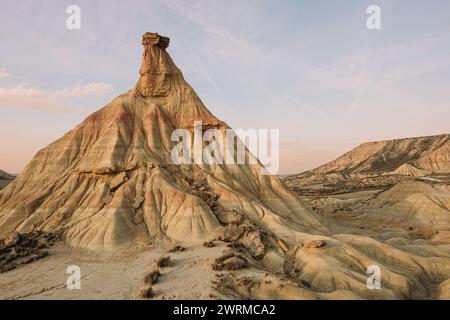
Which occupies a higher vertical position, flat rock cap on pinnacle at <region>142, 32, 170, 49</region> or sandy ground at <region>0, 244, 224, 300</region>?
flat rock cap on pinnacle at <region>142, 32, 170, 49</region>

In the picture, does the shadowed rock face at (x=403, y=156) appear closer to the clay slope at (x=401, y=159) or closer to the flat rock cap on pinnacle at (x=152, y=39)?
the clay slope at (x=401, y=159)

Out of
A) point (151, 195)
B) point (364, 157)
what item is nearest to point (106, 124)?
point (151, 195)

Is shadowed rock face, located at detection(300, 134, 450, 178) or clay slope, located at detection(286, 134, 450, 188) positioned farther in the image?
shadowed rock face, located at detection(300, 134, 450, 178)

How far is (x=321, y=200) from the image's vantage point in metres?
77.8

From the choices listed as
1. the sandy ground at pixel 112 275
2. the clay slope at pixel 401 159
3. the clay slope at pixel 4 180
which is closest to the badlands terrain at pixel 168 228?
the sandy ground at pixel 112 275

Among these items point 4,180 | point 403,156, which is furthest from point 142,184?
point 403,156

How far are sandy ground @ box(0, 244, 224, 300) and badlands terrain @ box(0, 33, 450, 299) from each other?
95mm

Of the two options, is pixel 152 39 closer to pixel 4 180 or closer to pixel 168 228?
Answer: pixel 168 228

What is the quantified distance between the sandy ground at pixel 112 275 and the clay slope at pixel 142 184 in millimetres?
2173

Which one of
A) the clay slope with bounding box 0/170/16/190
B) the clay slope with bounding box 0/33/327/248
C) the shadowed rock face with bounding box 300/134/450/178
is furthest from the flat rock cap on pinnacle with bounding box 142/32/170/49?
the shadowed rock face with bounding box 300/134/450/178

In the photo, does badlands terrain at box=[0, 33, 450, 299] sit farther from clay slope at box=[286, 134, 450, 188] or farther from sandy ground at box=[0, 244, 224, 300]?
clay slope at box=[286, 134, 450, 188]

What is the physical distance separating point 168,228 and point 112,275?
29.6 ft

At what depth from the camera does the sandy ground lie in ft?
71.2

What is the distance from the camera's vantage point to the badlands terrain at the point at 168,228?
2353 cm
